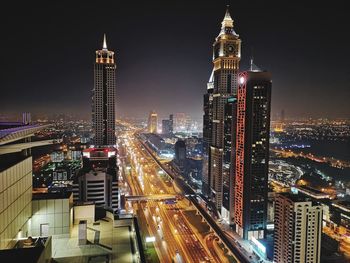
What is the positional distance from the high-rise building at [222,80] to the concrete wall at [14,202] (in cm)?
2169

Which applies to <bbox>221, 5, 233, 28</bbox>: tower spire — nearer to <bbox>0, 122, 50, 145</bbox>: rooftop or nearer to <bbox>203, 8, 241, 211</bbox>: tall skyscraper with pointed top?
<bbox>203, 8, 241, 211</bbox>: tall skyscraper with pointed top

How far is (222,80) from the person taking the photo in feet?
87.6

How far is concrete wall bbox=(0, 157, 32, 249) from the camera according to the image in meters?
4.46

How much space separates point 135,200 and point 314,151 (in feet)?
118

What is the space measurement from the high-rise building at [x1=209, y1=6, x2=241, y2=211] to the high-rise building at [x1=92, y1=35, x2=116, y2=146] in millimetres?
14235

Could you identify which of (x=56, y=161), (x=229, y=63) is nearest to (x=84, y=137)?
(x=56, y=161)

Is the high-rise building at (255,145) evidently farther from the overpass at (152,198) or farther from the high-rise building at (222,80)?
the overpass at (152,198)

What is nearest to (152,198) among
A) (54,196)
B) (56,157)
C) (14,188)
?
(56,157)

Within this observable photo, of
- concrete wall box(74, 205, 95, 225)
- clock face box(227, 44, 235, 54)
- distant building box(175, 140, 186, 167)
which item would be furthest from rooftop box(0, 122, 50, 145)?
distant building box(175, 140, 186, 167)

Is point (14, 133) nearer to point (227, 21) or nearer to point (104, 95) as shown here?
point (227, 21)

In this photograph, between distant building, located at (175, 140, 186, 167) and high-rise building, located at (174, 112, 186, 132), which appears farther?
high-rise building, located at (174, 112, 186, 132)

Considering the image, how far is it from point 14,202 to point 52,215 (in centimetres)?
90

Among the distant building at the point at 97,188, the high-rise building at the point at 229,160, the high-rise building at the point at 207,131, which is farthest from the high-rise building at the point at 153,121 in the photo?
the distant building at the point at 97,188

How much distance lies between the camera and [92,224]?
615 centimetres
